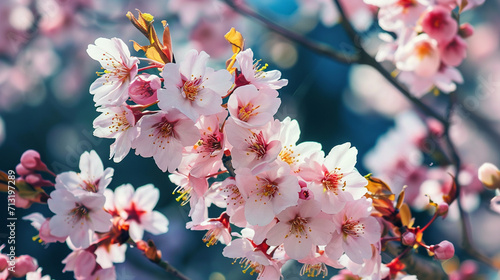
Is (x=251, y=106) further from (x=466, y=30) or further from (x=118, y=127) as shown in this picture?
(x=466, y=30)

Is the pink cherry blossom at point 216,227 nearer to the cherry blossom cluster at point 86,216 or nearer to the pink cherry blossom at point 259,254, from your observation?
the pink cherry blossom at point 259,254

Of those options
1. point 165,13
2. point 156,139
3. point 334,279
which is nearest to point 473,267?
point 334,279

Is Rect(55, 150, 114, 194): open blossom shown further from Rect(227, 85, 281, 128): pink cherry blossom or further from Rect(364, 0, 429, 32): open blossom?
Rect(364, 0, 429, 32): open blossom

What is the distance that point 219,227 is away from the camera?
0.67 metres

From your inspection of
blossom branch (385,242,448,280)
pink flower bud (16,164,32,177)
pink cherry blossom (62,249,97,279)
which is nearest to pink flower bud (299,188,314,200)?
blossom branch (385,242,448,280)

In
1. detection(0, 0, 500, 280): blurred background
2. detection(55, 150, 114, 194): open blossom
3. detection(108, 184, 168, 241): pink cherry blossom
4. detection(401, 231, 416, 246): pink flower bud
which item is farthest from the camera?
detection(0, 0, 500, 280): blurred background

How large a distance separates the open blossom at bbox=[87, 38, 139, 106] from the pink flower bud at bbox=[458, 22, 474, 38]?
797 mm

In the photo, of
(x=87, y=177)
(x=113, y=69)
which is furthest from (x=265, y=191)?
(x=87, y=177)

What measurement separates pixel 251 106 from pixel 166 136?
125mm

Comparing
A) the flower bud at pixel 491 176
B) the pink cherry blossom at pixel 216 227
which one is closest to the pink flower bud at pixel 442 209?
the flower bud at pixel 491 176

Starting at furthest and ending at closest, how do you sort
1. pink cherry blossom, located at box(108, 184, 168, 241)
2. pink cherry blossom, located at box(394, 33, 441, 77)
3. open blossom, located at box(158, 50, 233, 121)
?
pink cherry blossom, located at box(394, 33, 441, 77)
pink cherry blossom, located at box(108, 184, 168, 241)
open blossom, located at box(158, 50, 233, 121)

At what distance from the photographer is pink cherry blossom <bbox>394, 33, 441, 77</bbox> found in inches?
38.6

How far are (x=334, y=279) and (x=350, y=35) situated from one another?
59cm

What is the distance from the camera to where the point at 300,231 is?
1.90 ft
